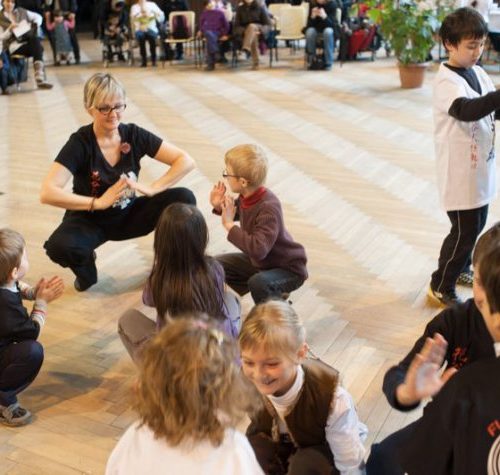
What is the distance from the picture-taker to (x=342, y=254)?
3.95 metres

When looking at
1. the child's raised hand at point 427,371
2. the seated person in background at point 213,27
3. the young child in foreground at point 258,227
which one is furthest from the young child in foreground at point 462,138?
the seated person in background at point 213,27

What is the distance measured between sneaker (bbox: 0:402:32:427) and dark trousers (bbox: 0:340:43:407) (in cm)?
3

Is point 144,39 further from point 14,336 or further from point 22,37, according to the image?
point 14,336

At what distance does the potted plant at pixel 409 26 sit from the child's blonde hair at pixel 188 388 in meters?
7.21

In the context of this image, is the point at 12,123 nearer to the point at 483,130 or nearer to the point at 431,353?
the point at 483,130

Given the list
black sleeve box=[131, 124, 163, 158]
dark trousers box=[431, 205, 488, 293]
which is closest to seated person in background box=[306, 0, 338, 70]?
black sleeve box=[131, 124, 163, 158]

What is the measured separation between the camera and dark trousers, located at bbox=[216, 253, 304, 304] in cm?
301

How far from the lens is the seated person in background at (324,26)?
10.1 m

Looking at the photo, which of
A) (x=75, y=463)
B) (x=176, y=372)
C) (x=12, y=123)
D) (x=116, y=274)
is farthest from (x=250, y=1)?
(x=176, y=372)

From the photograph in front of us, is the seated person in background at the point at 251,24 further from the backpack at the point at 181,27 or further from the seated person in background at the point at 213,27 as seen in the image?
the backpack at the point at 181,27

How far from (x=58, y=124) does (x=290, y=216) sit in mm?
3652

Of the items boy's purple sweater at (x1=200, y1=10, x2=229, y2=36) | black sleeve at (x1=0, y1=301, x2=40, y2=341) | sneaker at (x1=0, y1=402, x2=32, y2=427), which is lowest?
sneaker at (x1=0, y1=402, x2=32, y2=427)

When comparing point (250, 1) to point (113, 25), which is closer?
point (250, 1)

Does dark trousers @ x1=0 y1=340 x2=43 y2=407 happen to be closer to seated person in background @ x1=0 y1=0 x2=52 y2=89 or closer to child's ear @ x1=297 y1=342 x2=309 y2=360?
child's ear @ x1=297 y1=342 x2=309 y2=360
